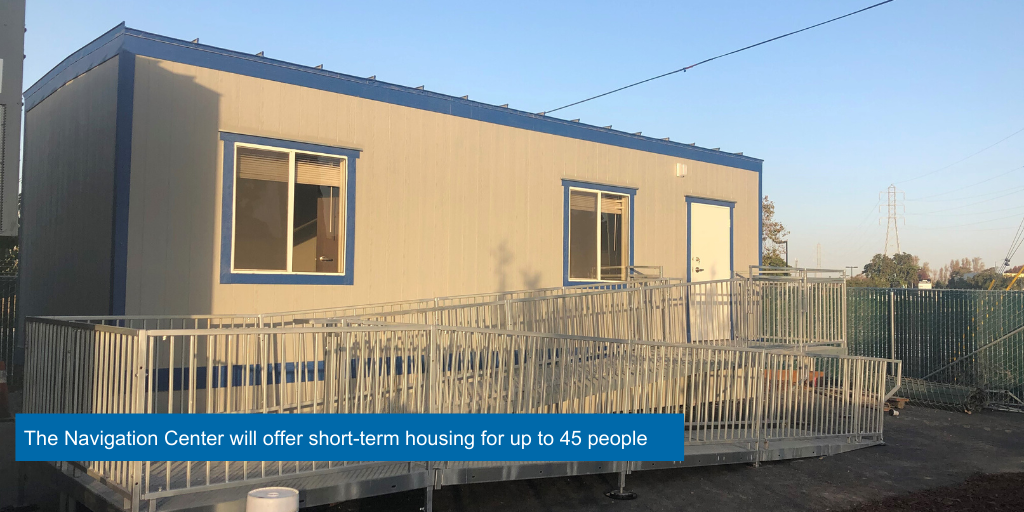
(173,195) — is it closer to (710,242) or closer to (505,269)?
(505,269)

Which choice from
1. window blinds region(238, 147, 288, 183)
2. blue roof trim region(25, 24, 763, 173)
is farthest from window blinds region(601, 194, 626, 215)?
window blinds region(238, 147, 288, 183)

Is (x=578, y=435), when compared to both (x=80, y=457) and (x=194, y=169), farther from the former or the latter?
(x=194, y=169)

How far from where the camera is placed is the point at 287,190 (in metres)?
8.42

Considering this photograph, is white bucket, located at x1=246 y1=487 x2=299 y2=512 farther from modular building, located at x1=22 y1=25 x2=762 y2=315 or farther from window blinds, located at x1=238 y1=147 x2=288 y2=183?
window blinds, located at x1=238 y1=147 x2=288 y2=183

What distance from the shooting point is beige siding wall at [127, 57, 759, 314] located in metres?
7.58

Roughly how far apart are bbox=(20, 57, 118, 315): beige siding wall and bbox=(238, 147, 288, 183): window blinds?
4.20 feet

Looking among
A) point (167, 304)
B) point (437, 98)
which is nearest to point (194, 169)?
point (167, 304)

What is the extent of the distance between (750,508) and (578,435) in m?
1.64

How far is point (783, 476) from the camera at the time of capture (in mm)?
7691

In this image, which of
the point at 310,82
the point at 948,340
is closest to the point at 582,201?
the point at 310,82

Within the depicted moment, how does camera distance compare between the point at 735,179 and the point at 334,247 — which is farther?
the point at 735,179

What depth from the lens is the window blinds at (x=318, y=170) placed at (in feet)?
28.0

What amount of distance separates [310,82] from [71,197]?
10.2ft

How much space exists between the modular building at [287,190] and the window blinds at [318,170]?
0.06ft
